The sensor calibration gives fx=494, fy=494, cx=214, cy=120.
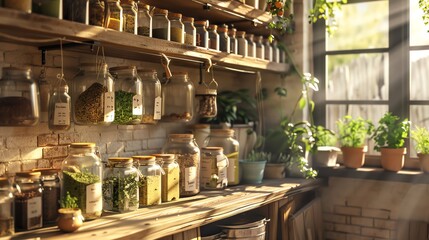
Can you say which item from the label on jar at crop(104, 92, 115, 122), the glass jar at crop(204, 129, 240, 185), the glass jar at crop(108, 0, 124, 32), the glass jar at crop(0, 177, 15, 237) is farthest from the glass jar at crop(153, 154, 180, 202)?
the glass jar at crop(0, 177, 15, 237)

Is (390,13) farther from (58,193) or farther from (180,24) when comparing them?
(58,193)

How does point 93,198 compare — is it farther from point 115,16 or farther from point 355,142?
point 355,142

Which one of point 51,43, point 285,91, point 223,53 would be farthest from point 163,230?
point 285,91

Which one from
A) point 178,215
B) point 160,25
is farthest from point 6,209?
point 160,25

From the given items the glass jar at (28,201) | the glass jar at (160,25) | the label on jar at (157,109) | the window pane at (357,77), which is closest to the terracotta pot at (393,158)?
the window pane at (357,77)

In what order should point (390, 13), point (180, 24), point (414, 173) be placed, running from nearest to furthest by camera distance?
point (180, 24) → point (414, 173) → point (390, 13)

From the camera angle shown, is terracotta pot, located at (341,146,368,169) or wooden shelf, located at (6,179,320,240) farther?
terracotta pot, located at (341,146,368,169)

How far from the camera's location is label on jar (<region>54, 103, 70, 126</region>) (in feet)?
7.11

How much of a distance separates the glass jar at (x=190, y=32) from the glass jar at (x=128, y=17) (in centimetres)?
42

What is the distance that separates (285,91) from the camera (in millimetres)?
3576

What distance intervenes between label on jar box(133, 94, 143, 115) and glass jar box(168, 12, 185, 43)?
364mm

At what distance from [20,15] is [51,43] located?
0.40m

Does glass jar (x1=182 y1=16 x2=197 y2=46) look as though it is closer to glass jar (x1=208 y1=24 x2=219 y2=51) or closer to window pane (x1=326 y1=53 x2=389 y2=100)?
glass jar (x1=208 y1=24 x2=219 y2=51)

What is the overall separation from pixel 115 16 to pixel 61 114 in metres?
0.50
